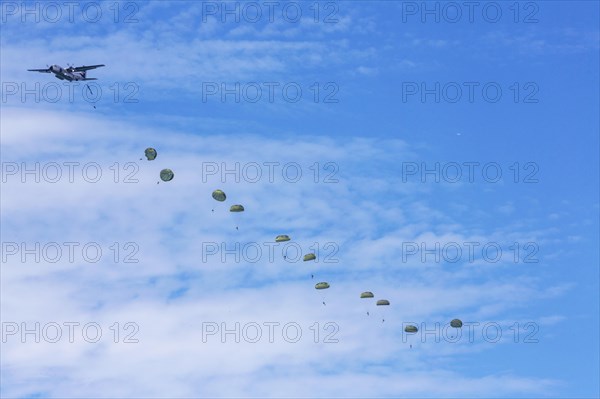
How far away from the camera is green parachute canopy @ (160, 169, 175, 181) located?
9579cm

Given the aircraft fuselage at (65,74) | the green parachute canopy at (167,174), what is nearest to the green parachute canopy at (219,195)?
the green parachute canopy at (167,174)

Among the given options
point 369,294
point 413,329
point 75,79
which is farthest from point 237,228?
point 75,79

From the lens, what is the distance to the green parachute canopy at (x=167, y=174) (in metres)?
95.8

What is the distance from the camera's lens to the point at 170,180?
9606cm

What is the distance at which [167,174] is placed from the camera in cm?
9675

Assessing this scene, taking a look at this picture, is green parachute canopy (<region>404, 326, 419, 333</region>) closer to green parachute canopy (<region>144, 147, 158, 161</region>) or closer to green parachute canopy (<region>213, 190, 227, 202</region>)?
green parachute canopy (<region>213, 190, 227, 202</region>)

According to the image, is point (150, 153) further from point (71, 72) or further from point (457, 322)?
point (457, 322)

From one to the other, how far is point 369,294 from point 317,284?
868cm

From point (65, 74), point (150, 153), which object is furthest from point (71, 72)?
point (150, 153)

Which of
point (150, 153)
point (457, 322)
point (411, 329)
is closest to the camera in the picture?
point (150, 153)

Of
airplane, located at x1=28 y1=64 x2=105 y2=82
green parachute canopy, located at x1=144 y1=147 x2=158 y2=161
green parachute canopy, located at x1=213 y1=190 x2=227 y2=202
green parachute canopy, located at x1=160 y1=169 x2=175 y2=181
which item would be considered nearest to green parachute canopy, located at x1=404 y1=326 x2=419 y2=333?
green parachute canopy, located at x1=213 y1=190 x2=227 y2=202

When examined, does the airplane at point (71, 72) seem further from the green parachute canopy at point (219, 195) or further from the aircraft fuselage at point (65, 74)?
the green parachute canopy at point (219, 195)

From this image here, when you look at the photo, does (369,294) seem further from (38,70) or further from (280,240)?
(38,70)

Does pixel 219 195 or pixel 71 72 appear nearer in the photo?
pixel 219 195
